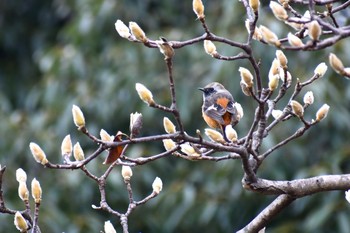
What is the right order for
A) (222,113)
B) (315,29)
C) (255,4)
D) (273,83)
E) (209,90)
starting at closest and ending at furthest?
1. (315,29)
2. (255,4)
3. (273,83)
4. (222,113)
5. (209,90)

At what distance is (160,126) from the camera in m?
6.41

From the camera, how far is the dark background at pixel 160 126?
5.57m

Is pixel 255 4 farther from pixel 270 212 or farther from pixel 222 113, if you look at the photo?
pixel 270 212

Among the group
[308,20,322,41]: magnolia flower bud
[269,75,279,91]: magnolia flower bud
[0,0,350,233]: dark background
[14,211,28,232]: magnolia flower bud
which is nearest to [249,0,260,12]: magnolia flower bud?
[269,75,279,91]: magnolia flower bud

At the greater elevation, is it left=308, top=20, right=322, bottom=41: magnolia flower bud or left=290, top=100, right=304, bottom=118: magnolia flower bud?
left=308, top=20, right=322, bottom=41: magnolia flower bud

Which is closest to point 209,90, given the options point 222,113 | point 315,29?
point 222,113

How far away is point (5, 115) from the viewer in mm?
6703

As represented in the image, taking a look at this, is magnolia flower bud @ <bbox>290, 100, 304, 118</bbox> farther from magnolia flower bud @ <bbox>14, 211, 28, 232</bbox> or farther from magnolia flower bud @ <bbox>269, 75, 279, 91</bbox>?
magnolia flower bud @ <bbox>14, 211, 28, 232</bbox>

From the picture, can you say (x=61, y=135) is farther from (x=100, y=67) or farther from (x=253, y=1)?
(x=253, y=1)

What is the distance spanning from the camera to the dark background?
5.57 metres

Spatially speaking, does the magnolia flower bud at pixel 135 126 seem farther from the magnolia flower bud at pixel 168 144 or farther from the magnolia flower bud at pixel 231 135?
the magnolia flower bud at pixel 231 135

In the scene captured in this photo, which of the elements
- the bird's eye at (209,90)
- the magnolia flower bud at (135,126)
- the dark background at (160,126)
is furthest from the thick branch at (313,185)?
the dark background at (160,126)

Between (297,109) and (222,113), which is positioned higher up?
(297,109)

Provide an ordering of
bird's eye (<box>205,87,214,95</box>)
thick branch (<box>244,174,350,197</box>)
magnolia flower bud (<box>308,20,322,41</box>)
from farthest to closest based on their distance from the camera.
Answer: bird's eye (<box>205,87,214,95</box>) → thick branch (<box>244,174,350,197</box>) → magnolia flower bud (<box>308,20,322,41</box>)
